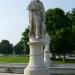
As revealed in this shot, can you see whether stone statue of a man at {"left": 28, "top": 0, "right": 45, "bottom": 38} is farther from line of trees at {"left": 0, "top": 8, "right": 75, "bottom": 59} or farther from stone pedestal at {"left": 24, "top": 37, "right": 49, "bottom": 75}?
line of trees at {"left": 0, "top": 8, "right": 75, "bottom": 59}

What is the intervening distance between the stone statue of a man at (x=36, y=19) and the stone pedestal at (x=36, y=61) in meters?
0.33

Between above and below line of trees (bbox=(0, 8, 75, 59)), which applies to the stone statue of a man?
below

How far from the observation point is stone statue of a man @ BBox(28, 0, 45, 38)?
1508cm

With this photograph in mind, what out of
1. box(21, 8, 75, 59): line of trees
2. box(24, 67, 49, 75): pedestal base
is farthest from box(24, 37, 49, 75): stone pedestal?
box(21, 8, 75, 59): line of trees

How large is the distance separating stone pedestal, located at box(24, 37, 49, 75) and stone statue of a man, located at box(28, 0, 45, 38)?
13.1 inches

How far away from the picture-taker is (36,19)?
1512 cm

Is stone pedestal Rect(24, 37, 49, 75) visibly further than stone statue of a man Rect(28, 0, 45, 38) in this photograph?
No

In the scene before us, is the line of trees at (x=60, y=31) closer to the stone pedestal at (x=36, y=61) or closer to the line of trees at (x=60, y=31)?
the line of trees at (x=60, y=31)

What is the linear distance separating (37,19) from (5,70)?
20.5 feet

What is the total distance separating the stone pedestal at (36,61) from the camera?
1490cm

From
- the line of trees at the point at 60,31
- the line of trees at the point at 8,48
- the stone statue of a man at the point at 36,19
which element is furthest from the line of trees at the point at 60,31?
the line of trees at the point at 8,48

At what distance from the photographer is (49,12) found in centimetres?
6488

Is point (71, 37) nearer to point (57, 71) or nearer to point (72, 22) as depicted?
point (72, 22)

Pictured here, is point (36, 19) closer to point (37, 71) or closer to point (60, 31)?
point (37, 71)
